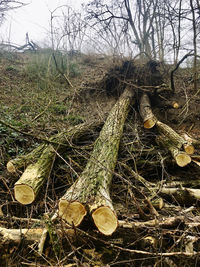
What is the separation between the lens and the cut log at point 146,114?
3.94 metres

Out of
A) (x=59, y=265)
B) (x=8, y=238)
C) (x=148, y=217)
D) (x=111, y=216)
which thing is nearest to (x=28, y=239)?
(x=8, y=238)

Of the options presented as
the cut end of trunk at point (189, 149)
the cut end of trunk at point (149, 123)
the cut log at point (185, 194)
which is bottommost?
the cut log at point (185, 194)

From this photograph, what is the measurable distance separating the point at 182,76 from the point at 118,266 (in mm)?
6807

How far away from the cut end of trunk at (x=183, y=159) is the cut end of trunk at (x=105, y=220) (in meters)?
1.75

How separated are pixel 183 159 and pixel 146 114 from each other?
1.73 m

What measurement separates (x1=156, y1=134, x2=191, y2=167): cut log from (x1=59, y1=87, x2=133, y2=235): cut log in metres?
0.93

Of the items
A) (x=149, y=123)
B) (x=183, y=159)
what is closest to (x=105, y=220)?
(x=183, y=159)

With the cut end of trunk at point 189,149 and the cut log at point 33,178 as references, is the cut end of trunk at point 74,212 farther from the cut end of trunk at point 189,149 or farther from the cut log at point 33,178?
the cut end of trunk at point 189,149

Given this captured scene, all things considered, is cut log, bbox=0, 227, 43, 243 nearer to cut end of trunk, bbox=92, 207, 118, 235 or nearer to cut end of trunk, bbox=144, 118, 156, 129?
cut end of trunk, bbox=92, 207, 118, 235

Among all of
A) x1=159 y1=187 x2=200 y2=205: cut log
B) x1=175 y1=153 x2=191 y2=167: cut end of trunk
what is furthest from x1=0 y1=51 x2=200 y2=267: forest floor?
x1=175 y1=153 x2=191 y2=167: cut end of trunk

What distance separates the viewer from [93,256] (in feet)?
5.36

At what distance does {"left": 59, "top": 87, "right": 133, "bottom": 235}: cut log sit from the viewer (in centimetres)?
161

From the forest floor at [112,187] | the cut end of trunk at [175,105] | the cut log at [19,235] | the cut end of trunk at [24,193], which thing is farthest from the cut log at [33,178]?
the cut end of trunk at [175,105]

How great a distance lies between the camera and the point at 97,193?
1.90 m
